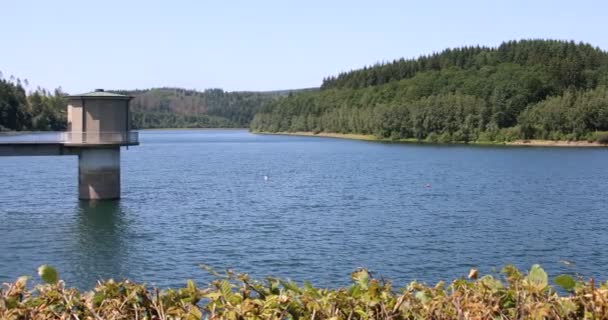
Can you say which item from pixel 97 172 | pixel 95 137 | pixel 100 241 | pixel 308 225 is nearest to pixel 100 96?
pixel 95 137

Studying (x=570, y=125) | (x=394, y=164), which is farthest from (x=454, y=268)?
(x=570, y=125)

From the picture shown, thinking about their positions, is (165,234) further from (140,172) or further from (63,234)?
(140,172)

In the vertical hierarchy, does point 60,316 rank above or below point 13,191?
above

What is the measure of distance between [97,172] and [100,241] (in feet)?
56.0

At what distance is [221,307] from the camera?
837 centimetres

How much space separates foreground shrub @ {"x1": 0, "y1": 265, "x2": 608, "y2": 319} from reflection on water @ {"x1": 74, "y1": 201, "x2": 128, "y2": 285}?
25.9m

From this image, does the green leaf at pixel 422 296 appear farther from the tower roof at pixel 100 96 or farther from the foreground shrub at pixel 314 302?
the tower roof at pixel 100 96

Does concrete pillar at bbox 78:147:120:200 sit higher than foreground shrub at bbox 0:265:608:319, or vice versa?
foreground shrub at bbox 0:265:608:319

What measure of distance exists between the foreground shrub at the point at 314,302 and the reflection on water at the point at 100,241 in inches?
1021

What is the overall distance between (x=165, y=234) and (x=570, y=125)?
145 meters

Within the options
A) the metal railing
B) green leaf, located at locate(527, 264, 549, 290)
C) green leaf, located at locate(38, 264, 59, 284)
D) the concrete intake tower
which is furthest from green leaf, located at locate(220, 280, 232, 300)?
the metal railing

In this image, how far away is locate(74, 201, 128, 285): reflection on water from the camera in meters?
36.0

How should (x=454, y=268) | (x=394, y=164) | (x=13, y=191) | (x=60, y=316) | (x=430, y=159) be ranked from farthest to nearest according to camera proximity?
(x=430, y=159) < (x=394, y=164) < (x=13, y=191) < (x=454, y=268) < (x=60, y=316)

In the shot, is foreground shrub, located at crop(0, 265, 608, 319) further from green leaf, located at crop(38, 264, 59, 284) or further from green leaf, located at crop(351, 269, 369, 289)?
green leaf, located at crop(351, 269, 369, 289)
